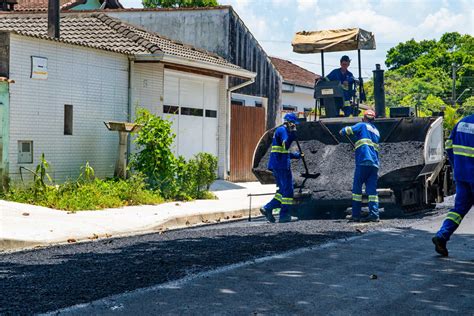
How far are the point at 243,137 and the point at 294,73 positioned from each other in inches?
414

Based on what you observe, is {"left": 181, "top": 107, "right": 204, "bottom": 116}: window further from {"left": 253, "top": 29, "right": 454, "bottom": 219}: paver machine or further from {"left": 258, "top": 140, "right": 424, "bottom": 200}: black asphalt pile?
{"left": 258, "top": 140, "right": 424, "bottom": 200}: black asphalt pile

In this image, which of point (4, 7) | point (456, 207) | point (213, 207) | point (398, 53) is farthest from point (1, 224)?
point (398, 53)

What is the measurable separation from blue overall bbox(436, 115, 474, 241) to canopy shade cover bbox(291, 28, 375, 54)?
20.2 ft

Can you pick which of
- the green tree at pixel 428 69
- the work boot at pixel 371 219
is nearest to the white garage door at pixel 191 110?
the work boot at pixel 371 219

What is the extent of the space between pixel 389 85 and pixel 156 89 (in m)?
45.9

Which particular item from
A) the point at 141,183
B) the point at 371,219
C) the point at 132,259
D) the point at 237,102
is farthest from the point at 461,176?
the point at 237,102

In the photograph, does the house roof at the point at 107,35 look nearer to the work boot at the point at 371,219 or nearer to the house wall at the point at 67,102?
the house wall at the point at 67,102

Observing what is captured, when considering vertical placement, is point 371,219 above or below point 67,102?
below

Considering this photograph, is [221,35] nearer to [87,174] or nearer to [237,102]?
[237,102]

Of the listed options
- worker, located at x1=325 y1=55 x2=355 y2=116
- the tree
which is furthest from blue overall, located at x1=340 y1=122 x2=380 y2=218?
the tree

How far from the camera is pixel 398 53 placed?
265 ft

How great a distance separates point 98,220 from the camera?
1308 centimetres

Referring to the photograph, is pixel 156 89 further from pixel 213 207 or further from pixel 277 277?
pixel 277 277

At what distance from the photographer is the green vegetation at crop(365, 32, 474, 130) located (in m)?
59.2
